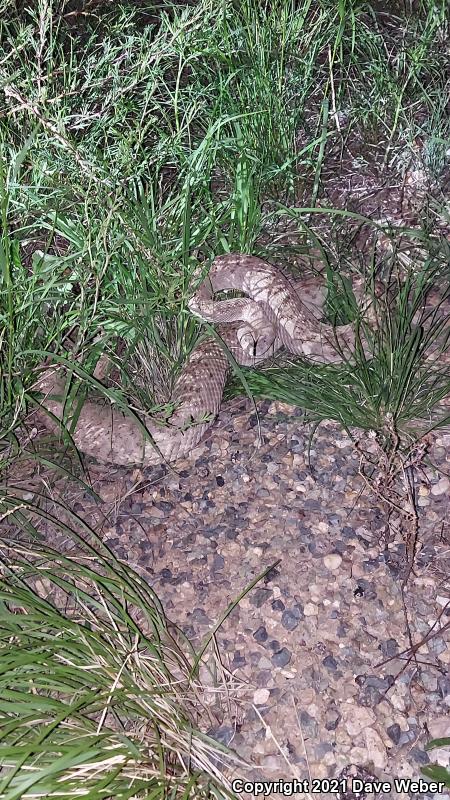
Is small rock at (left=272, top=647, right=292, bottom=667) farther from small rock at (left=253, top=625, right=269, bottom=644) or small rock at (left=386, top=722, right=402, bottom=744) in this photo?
small rock at (left=386, top=722, right=402, bottom=744)

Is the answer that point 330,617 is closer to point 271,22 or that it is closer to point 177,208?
point 177,208

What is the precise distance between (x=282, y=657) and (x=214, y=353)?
1.34 meters

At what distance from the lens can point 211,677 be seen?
215 cm

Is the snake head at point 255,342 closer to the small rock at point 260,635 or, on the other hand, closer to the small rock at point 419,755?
the small rock at point 260,635

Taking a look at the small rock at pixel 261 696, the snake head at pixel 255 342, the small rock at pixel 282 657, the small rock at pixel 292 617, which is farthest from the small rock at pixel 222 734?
the snake head at pixel 255 342

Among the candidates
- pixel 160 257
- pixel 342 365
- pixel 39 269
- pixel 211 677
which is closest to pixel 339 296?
pixel 342 365

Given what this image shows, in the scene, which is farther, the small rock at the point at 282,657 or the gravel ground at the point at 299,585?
the small rock at the point at 282,657

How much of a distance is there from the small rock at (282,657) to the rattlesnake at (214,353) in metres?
0.86

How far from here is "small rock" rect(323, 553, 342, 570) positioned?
2338 mm

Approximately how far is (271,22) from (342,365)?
2044 mm

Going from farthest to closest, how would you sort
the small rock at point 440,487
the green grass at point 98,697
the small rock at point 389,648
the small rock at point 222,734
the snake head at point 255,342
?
the snake head at point 255,342 → the small rock at point 440,487 → the small rock at point 389,648 → the small rock at point 222,734 → the green grass at point 98,697

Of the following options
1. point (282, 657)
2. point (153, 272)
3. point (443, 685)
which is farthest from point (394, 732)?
point (153, 272)

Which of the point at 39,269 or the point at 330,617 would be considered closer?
the point at 330,617

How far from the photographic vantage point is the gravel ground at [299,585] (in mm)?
1997
